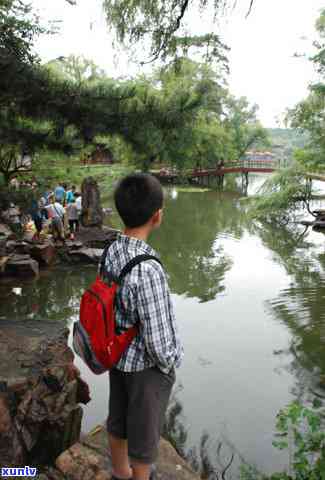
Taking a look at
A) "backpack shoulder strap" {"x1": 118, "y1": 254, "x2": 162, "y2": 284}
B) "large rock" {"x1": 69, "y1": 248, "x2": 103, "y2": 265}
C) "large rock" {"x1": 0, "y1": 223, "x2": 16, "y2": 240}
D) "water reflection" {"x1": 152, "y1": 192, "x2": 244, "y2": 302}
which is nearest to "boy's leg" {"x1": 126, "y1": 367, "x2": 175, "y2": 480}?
"backpack shoulder strap" {"x1": 118, "y1": 254, "x2": 162, "y2": 284}

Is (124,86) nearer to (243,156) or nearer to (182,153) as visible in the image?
(182,153)

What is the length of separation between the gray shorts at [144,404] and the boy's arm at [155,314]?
4.4 inches

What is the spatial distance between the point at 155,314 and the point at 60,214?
30.7 ft

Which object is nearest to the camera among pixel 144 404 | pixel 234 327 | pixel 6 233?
pixel 144 404

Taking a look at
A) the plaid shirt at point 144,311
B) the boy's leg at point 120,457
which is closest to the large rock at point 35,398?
the boy's leg at point 120,457

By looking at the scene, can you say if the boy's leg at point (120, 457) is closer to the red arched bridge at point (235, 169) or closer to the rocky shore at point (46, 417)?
the rocky shore at point (46, 417)

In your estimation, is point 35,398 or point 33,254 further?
point 33,254

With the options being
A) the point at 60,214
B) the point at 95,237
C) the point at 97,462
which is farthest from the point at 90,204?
the point at 97,462

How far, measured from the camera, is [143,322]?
177 cm

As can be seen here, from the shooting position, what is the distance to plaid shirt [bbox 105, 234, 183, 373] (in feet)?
5.74

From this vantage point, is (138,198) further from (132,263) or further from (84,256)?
(84,256)

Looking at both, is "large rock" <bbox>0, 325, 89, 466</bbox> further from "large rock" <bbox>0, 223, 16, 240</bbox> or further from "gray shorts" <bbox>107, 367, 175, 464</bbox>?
"large rock" <bbox>0, 223, 16, 240</bbox>

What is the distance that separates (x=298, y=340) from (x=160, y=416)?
457cm

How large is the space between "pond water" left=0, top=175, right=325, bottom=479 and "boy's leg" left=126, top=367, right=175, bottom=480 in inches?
72.7
